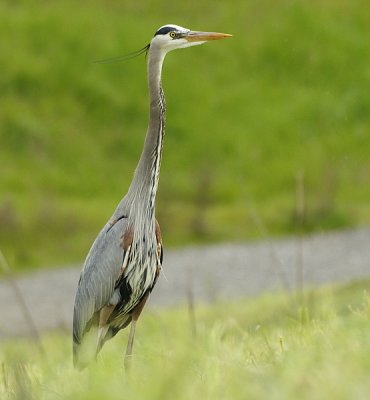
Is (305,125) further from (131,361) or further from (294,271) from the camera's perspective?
(131,361)

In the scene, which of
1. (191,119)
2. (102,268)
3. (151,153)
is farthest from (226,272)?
(151,153)

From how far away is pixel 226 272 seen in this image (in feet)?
92.1

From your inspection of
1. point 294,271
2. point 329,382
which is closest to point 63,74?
point 294,271

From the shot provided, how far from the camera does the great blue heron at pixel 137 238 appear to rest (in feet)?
21.3

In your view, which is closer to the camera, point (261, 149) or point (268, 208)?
point (268, 208)

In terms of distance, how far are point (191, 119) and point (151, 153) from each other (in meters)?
31.1

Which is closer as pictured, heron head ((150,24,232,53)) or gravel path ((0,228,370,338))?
heron head ((150,24,232,53))

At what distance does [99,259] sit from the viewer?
656 cm

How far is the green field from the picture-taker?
101 feet

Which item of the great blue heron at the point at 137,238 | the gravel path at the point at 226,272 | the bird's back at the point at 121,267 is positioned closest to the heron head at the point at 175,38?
the great blue heron at the point at 137,238

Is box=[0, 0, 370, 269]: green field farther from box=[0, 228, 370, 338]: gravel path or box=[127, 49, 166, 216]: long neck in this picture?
box=[127, 49, 166, 216]: long neck

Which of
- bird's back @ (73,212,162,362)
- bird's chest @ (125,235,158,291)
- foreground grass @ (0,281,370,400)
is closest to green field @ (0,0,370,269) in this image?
bird's back @ (73,212,162,362)

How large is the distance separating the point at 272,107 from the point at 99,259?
106 ft

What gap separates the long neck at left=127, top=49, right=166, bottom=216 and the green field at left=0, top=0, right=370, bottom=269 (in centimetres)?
2228
